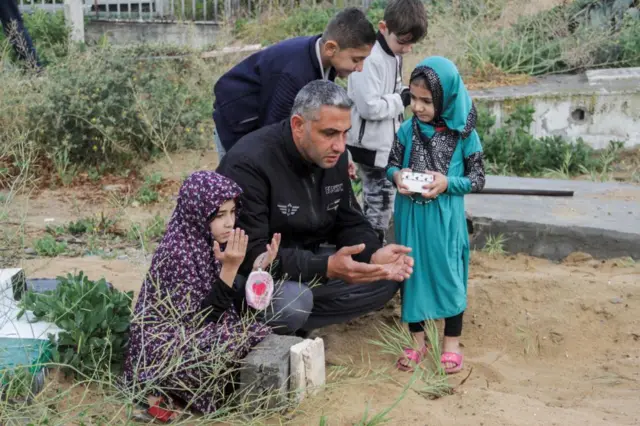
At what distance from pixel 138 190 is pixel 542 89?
4.43m

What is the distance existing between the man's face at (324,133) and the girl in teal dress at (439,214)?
1.29ft

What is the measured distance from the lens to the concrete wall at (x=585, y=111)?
8.76 metres

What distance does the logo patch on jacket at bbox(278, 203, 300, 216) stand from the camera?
4133 millimetres

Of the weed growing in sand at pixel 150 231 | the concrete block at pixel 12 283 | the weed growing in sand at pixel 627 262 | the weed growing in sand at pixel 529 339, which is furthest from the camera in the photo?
the weed growing in sand at pixel 150 231

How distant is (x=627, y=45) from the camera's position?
10164mm

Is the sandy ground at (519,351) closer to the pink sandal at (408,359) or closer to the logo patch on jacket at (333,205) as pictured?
the pink sandal at (408,359)

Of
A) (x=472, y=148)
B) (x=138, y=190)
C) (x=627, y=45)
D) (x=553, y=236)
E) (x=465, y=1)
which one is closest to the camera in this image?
(x=472, y=148)

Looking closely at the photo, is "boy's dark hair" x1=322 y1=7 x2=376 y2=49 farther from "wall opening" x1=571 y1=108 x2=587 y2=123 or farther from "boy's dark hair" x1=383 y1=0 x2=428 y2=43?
"wall opening" x1=571 y1=108 x2=587 y2=123

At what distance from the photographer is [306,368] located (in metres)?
3.65

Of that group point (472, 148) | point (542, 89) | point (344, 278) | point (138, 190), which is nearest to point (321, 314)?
point (344, 278)

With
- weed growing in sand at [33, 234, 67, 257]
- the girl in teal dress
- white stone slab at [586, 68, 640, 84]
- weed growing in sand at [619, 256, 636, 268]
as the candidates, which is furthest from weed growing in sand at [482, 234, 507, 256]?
white stone slab at [586, 68, 640, 84]

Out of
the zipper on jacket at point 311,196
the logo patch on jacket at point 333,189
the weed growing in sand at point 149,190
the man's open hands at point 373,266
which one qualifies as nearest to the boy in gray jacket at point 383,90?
the logo patch on jacket at point 333,189

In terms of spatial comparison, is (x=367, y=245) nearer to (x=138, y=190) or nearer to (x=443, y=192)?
(x=443, y=192)

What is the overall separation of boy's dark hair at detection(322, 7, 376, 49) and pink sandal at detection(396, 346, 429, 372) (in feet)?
5.22
